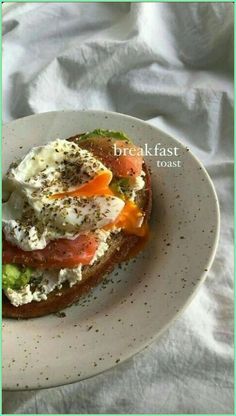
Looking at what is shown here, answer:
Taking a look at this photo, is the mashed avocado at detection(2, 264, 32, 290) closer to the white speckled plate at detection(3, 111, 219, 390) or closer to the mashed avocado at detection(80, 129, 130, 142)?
the white speckled plate at detection(3, 111, 219, 390)

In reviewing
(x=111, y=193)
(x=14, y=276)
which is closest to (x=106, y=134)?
(x=111, y=193)

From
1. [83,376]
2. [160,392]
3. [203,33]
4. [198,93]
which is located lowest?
[160,392]

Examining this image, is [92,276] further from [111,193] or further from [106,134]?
[106,134]

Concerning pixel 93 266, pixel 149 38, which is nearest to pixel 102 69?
pixel 149 38

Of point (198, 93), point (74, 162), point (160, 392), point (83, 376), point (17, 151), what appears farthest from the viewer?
point (198, 93)

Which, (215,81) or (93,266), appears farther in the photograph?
(215,81)

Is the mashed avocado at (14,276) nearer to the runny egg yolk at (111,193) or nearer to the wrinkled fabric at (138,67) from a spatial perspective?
the runny egg yolk at (111,193)

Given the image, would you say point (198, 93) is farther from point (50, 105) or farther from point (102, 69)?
point (50, 105)
